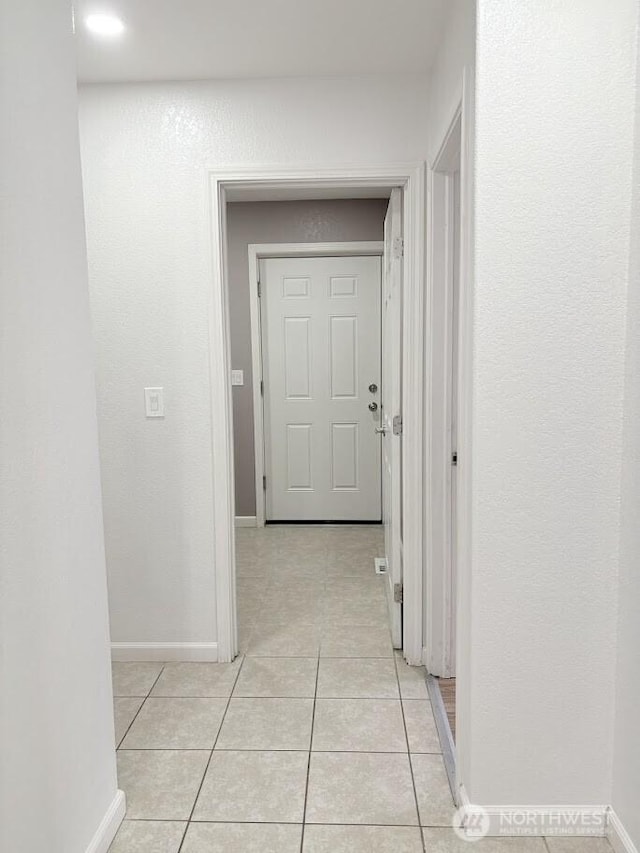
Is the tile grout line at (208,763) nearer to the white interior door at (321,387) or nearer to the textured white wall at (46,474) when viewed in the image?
the textured white wall at (46,474)

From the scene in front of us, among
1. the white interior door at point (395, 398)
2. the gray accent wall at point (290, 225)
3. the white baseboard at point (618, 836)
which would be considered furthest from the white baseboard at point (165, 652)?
the gray accent wall at point (290, 225)

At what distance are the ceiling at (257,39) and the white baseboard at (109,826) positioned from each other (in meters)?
2.37

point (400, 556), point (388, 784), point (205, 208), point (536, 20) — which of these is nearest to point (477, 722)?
point (388, 784)

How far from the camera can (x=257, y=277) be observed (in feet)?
15.8

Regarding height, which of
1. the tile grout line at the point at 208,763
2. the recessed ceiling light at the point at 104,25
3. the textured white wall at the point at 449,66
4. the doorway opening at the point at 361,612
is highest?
the recessed ceiling light at the point at 104,25

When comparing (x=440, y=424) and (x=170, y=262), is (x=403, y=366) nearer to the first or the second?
(x=440, y=424)

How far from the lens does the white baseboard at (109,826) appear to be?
172cm

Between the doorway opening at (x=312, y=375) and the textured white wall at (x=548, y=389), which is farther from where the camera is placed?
the doorway opening at (x=312, y=375)

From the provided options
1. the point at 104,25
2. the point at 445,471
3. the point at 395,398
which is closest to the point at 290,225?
the point at 395,398

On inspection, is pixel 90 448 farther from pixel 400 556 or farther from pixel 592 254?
pixel 400 556

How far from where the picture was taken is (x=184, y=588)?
2.88 m

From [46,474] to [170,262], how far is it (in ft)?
4.72

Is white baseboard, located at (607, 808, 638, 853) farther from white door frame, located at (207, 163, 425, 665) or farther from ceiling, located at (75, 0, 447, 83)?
ceiling, located at (75, 0, 447, 83)

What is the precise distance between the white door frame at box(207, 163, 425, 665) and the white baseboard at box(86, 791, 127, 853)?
3.26 feet
